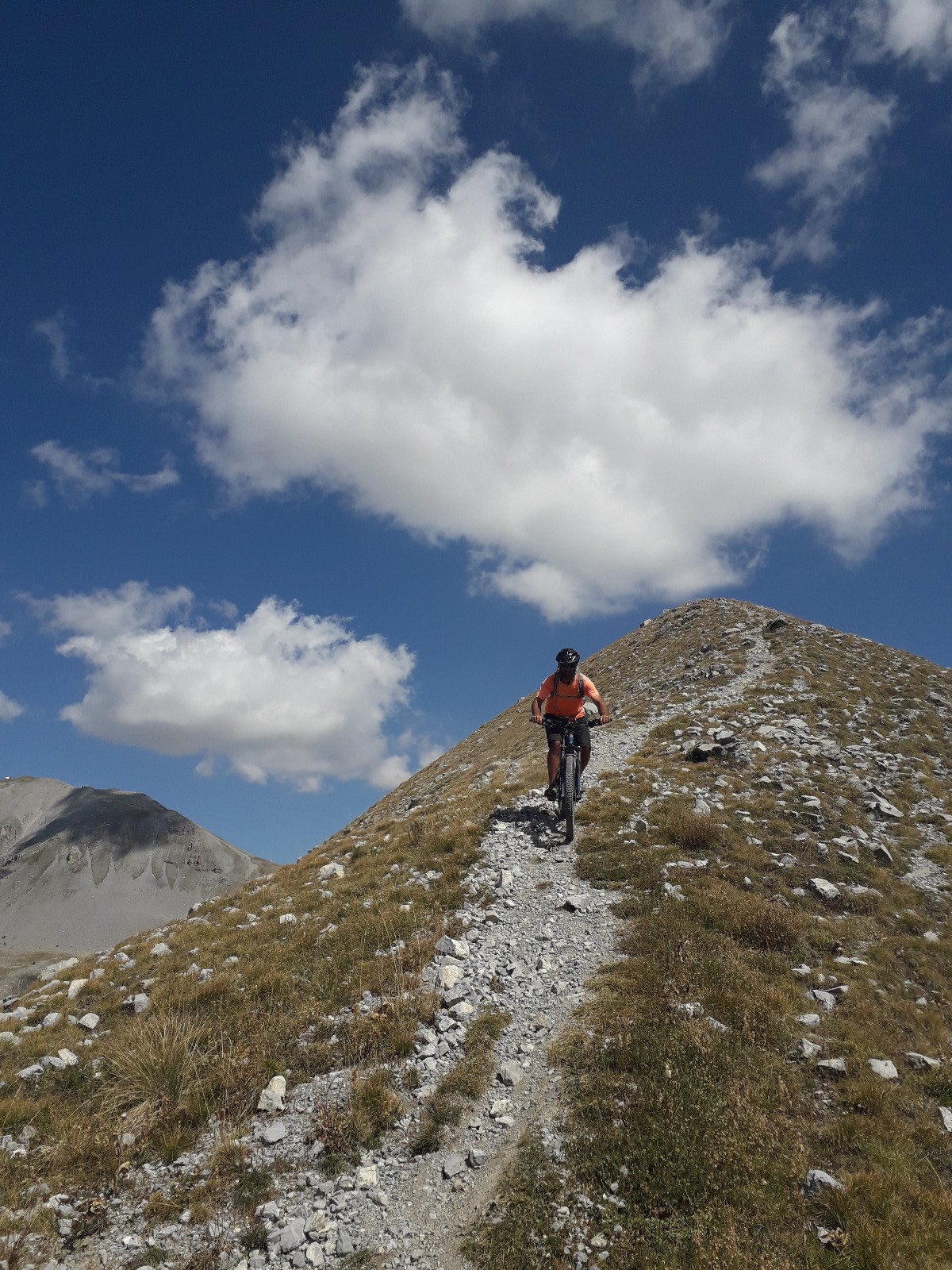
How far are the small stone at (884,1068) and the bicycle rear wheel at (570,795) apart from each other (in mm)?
7736

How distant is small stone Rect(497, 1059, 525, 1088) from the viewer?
761 centimetres

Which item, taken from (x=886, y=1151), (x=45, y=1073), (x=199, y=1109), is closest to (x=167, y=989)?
(x=45, y=1073)

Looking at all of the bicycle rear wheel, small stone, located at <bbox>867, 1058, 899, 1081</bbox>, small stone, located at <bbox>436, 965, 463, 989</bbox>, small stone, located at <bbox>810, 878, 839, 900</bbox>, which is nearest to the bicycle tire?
the bicycle rear wheel

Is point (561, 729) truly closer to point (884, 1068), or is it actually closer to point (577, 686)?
point (577, 686)

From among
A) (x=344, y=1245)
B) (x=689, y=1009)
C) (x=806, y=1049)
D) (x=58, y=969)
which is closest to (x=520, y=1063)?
(x=689, y=1009)

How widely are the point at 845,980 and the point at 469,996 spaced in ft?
17.8

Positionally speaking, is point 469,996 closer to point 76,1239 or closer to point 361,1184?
point 361,1184

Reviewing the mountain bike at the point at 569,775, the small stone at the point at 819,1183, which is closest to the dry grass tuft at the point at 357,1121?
the small stone at the point at 819,1183

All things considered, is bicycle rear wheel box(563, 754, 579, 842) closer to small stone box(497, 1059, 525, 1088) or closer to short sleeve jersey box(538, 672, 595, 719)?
short sleeve jersey box(538, 672, 595, 719)

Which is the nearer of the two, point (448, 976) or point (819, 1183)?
point (819, 1183)

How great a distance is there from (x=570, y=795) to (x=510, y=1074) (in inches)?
315

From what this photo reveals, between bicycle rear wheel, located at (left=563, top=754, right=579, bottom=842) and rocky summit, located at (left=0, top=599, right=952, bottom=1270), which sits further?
bicycle rear wheel, located at (left=563, top=754, right=579, bottom=842)

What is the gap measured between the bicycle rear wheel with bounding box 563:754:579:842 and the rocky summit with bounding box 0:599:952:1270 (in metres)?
0.42

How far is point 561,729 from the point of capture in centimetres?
1598
